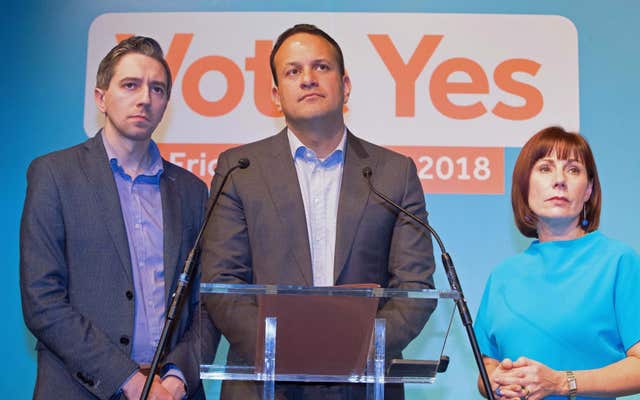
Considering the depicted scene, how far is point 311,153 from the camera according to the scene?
3129 millimetres

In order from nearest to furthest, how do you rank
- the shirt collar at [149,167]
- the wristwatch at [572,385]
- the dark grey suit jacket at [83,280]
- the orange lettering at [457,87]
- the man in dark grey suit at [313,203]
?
the wristwatch at [572,385], the dark grey suit jacket at [83,280], the man in dark grey suit at [313,203], the shirt collar at [149,167], the orange lettering at [457,87]

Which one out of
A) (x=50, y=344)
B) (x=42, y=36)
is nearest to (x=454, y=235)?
(x=50, y=344)

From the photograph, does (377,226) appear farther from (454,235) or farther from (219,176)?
(454,235)

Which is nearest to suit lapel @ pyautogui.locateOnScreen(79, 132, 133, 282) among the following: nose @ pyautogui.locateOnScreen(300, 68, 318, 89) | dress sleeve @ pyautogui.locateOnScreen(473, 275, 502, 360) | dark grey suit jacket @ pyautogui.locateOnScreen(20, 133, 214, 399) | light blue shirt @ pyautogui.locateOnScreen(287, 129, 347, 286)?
dark grey suit jacket @ pyautogui.locateOnScreen(20, 133, 214, 399)

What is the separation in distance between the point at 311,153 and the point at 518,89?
61.2 inches

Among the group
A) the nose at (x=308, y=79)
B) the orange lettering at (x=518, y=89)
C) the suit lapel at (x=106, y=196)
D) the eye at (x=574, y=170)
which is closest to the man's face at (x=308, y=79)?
the nose at (x=308, y=79)

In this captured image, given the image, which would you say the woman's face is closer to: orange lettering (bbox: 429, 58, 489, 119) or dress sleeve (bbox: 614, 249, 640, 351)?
dress sleeve (bbox: 614, 249, 640, 351)

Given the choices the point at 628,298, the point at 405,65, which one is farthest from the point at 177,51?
the point at 628,298

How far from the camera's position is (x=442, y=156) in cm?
411

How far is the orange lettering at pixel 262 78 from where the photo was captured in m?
4.24

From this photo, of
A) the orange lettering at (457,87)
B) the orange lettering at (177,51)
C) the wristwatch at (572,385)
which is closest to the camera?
the wristwatch at (572,385)

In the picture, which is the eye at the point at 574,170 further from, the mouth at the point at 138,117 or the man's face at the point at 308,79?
the mouth at the point at 138,117

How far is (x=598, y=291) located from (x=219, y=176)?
1.42m

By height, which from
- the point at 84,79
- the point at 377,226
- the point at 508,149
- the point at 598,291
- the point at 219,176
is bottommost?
the point at 598,291
